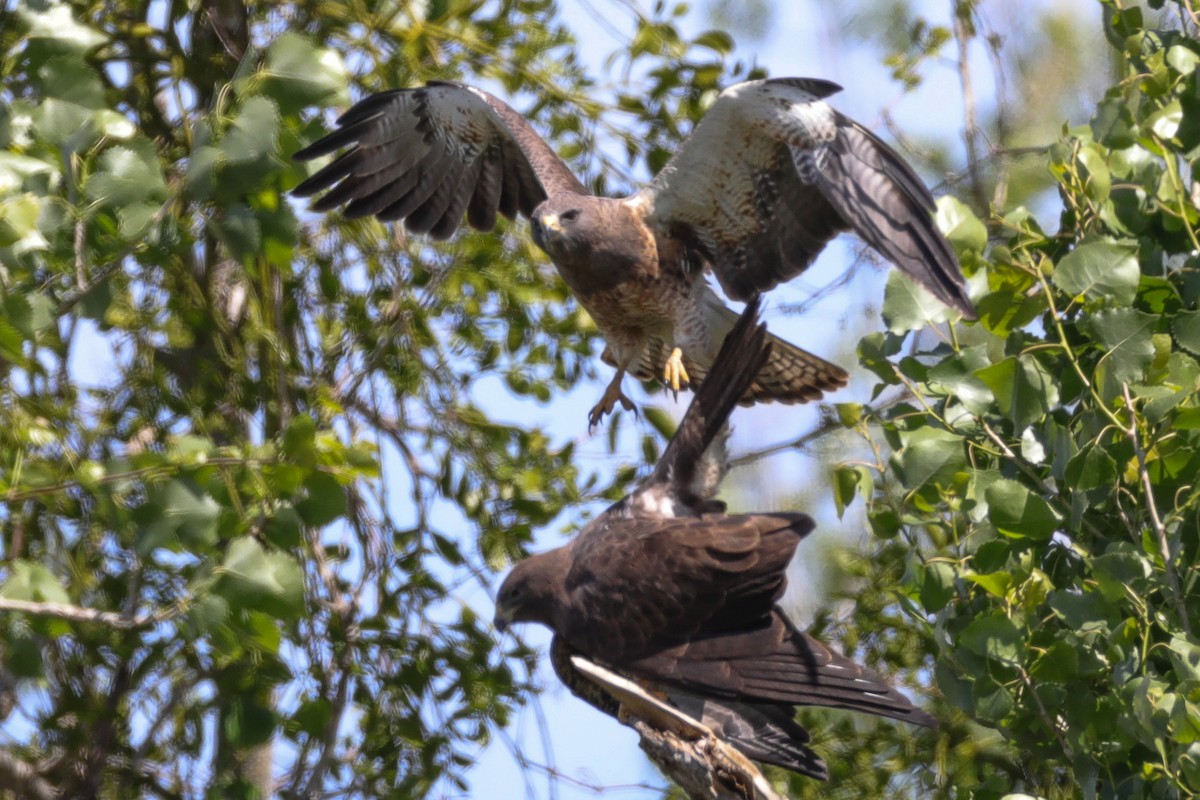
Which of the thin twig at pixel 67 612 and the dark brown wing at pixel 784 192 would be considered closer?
the thin twig at pixel 67 612

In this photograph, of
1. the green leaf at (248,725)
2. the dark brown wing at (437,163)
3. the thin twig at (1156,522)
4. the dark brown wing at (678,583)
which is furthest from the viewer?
the dark brown wing at (437,163)

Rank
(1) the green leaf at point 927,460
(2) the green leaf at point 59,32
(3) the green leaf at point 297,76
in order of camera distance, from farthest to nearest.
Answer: (2) the green leaf at point 59,32
(3) the green leaf at point 297,76
(1) the green leaf at point 927,460

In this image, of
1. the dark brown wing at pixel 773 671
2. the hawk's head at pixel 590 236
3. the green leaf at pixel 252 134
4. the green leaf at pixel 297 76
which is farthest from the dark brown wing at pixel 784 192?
the green leaf at pixel 252 134

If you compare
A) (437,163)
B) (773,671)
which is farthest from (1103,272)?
(437,163)

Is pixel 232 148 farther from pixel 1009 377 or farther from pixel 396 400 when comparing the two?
pixel 396 400

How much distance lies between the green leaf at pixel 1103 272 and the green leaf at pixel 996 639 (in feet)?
2.00

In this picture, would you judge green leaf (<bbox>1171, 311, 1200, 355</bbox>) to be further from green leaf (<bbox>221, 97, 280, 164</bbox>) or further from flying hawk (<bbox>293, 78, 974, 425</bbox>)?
green leaf (<bbox>221, 97, 280, 164</bbox>)

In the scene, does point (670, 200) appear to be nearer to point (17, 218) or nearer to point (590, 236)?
point (590, 236)

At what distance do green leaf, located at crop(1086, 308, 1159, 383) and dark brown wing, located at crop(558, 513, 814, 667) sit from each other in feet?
3.78

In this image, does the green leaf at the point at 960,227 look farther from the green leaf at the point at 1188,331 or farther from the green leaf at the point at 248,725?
the green leaf at the point at 248,725

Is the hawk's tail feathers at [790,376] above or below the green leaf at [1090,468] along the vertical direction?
above

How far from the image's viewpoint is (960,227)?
273 cm

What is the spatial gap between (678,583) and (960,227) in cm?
118

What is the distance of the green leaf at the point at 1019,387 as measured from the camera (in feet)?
8.45
